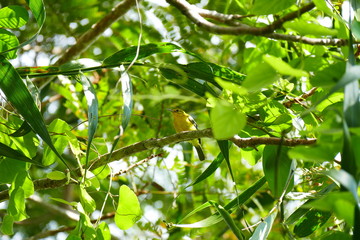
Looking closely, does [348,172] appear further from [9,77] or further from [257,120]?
[9,77]

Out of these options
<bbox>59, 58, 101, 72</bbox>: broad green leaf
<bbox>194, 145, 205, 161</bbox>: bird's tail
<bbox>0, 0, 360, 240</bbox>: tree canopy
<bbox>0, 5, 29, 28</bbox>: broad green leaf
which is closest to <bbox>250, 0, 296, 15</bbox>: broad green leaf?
<bbox>0, 0, 360, 240</bbox>: tree canopy

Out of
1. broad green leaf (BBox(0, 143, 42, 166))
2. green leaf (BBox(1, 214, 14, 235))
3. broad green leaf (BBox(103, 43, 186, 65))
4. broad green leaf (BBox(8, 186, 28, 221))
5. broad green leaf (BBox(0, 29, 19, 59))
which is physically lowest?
green leaf (BBox(1, 214, 14, 235))

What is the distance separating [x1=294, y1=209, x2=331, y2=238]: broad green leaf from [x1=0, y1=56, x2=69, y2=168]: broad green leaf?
Answer: 549 millimetres

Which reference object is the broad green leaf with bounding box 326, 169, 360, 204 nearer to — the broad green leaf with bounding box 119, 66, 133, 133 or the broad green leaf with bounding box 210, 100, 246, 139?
the broad green leaf with bounding box 210, 100, 246, 139

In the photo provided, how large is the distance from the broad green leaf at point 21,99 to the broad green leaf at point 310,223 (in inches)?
21.6

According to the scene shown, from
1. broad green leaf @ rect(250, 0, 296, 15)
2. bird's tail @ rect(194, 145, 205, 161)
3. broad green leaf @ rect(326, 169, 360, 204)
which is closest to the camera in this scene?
broad green leaf @ rect(326, 169, 360, 204)

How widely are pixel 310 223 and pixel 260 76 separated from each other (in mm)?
656

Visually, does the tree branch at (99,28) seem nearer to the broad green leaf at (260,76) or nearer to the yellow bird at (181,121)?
the yellow bird at (181,121)

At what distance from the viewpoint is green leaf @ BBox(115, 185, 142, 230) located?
0.96m

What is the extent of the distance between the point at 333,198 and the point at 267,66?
0.52 ft

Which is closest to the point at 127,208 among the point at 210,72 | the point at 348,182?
the point at 210,72

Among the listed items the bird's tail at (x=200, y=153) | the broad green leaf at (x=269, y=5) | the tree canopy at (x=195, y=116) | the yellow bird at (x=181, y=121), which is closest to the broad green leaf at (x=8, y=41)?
the tree canopy at (x=195, y=116)

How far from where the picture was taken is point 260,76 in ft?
1.95

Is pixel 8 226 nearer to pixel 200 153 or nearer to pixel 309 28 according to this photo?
pixel 309 28
